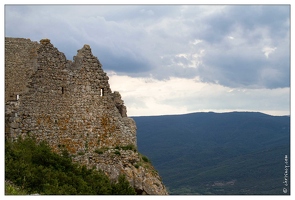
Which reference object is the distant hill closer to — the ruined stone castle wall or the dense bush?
the dense bush

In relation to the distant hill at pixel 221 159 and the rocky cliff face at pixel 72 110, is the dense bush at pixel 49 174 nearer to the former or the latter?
the rocky cliff face at pixel 72 110

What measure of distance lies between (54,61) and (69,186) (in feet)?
17.3

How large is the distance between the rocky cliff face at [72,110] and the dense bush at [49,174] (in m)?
0.59

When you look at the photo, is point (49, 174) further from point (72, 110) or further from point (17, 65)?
point (17, 65)

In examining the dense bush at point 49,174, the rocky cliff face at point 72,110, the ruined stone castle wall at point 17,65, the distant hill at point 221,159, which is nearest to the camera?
the dense bush at point 49,174

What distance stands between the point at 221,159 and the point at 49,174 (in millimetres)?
125428

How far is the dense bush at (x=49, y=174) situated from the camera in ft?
53.2

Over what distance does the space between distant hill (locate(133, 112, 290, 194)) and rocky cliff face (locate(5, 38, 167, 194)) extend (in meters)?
34.0

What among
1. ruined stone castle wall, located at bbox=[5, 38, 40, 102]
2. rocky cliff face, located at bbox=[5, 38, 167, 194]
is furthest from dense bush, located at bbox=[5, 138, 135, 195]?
ruined stone castle wall, located at bbox=[5, 38, 40, 102]

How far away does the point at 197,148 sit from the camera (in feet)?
558

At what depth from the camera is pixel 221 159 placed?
13938cm

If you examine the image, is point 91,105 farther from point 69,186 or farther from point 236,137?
point 236,137

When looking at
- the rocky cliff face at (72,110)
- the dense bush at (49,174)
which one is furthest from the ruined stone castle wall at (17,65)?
the dense bush at (49,174)
